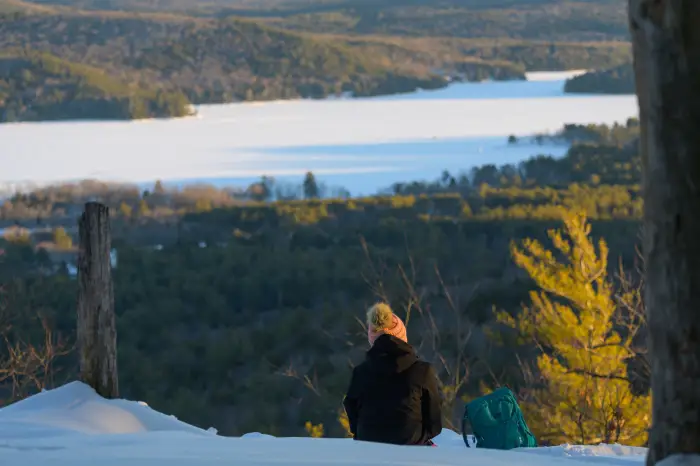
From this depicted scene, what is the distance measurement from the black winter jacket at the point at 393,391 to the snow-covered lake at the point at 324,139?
55336mm

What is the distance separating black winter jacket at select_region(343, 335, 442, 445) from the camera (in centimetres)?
518

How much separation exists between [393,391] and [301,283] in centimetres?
2812

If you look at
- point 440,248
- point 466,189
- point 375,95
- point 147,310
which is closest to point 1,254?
point 147,310

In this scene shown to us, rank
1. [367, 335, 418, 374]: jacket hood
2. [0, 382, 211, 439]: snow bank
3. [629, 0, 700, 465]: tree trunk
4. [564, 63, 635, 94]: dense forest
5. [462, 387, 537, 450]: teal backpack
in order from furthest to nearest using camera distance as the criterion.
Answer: [564, 63, 635, 94]: dense forest, [0, 382, 211, 439]: snow bank, [462, 387, 537, 450]: teal backpack, [367, 335, 418, 374]: jacket hood, [629, 0, 700, 465]: tree trunk

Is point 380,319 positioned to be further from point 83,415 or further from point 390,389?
point 83,415

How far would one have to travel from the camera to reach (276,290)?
33.2 m

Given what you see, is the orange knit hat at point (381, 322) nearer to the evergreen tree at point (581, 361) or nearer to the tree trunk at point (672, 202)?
the tree trunk at point (672, 202)

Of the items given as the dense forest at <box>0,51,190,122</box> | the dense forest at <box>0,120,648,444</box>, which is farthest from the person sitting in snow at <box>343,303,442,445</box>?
the dense forest at <box>0,51,190,122</box>

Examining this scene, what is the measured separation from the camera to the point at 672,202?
3656 millimetres

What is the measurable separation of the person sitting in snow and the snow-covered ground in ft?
0.59

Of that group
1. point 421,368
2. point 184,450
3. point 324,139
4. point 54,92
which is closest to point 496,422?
point 421,368

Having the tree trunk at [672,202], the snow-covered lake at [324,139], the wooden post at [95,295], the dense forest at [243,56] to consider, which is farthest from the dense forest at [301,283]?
the dense forest at [243,56]

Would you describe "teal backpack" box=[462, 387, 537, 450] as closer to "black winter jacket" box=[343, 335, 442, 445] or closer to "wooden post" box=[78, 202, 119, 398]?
"black winter jacket" box=[343, 335, 442, 445]

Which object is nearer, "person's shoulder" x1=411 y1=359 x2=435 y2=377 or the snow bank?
"person's shoulder" x1=411 y1=359 x2=435 y2=377
